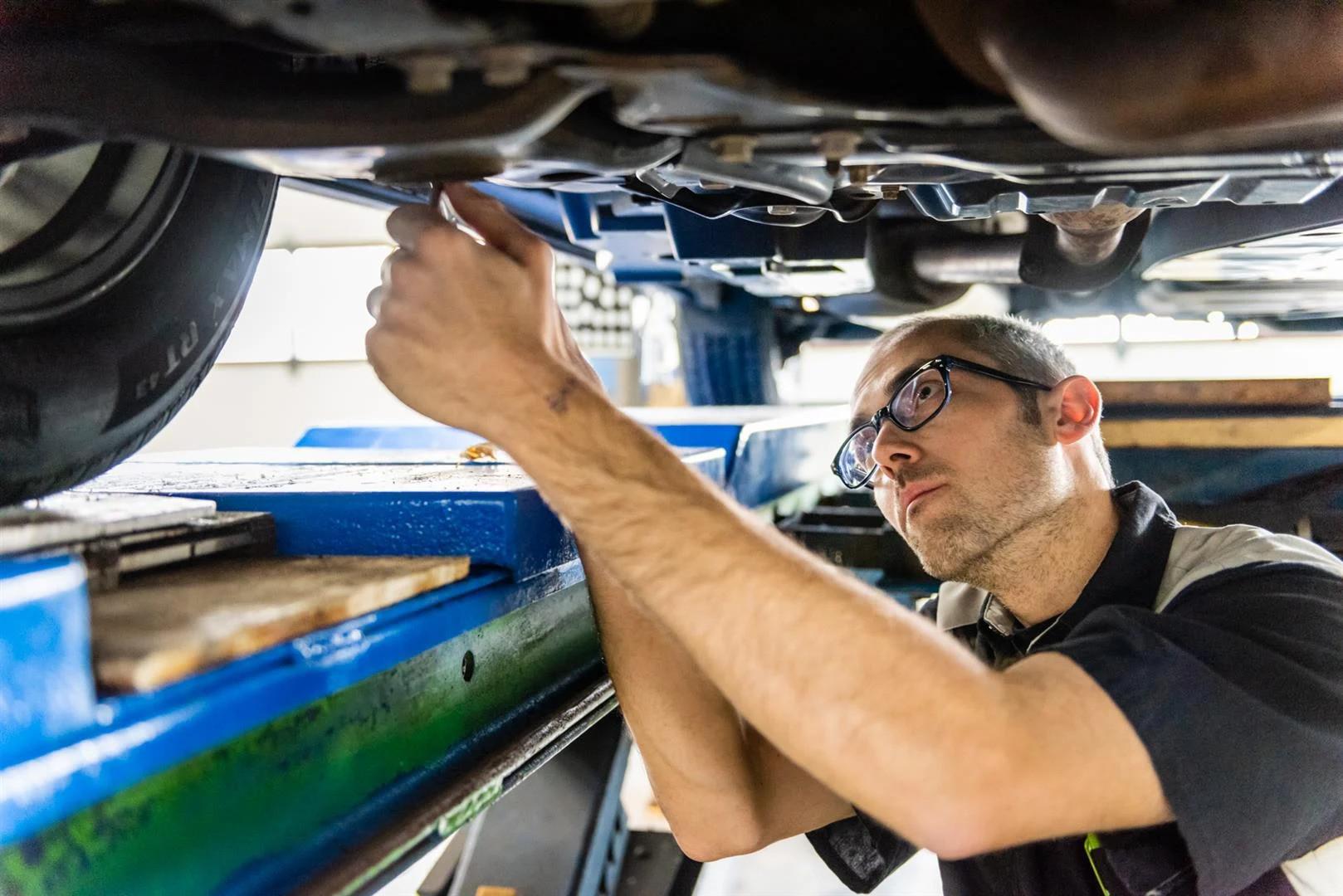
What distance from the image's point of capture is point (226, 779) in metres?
0.69

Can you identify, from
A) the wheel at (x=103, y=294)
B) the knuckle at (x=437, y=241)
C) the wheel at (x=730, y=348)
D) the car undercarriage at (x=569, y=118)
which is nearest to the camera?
the car undercarriage at (x=569, y=118)

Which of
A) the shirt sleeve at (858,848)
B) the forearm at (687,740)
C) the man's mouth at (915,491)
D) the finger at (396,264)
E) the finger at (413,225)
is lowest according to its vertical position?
the shirt sleeve at (858,848)

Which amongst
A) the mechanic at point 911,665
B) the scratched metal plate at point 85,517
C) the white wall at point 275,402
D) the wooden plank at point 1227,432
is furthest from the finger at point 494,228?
the white wall at point 275,402

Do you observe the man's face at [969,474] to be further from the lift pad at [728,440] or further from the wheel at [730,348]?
the wheel at [730,348]

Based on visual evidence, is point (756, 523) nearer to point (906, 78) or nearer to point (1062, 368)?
point (906, 78)

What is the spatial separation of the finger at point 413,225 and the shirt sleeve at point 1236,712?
60 cm

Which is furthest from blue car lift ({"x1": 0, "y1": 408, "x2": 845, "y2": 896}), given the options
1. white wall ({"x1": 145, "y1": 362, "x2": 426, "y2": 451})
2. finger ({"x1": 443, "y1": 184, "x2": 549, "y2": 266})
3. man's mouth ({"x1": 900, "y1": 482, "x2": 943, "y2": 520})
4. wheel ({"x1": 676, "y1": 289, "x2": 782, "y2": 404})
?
white wall ({"x1": 145, "y1": 362, "x2": 426, "y2": 451})

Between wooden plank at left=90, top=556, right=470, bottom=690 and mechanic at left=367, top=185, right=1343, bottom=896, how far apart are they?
15 centimetres

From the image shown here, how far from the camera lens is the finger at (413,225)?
2.59ft

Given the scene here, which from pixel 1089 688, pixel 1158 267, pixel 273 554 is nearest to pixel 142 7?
pixel 273 554

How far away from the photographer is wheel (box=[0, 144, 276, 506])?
0.92m

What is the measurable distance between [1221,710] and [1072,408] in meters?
0.50

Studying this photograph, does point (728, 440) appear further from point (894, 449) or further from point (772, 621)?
point (772, 621)

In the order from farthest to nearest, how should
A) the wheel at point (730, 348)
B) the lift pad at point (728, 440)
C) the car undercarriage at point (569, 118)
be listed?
the wheel at point (730, 348) → the lift pad at point (728, 440) → the car undercarriage at point (569, 118)
